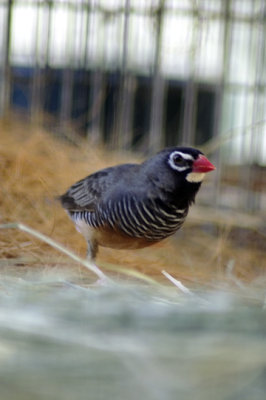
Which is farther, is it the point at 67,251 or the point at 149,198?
the point at 149,198

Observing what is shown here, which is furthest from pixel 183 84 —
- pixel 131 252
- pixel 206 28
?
pixel 131 252

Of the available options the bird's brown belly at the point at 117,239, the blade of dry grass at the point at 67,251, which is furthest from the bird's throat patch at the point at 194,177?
the blade of dry grass at the point at 67,251

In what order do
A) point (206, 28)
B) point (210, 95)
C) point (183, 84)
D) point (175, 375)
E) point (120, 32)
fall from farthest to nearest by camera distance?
point (210, 95) → point (183, 84) → point (120, 32) → point (206, 28) → point (175, 375)

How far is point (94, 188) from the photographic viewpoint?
2.20 metres

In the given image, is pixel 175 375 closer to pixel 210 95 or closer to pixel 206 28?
pixel 206 28

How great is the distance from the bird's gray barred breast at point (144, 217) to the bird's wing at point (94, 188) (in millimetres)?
121

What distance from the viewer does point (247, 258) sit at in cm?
321

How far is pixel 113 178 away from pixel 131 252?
52cm

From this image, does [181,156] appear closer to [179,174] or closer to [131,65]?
[179,174]

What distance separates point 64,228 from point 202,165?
3.62 feet

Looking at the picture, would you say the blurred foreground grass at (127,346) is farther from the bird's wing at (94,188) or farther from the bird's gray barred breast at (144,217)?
the bird's wing at (94,188)

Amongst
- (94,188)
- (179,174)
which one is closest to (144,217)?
(179,174)

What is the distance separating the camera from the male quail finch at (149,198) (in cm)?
189

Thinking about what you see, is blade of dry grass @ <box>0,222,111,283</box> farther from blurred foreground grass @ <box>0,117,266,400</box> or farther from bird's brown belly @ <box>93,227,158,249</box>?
bird's brown belly @ <box>93,227,158,249</box>
